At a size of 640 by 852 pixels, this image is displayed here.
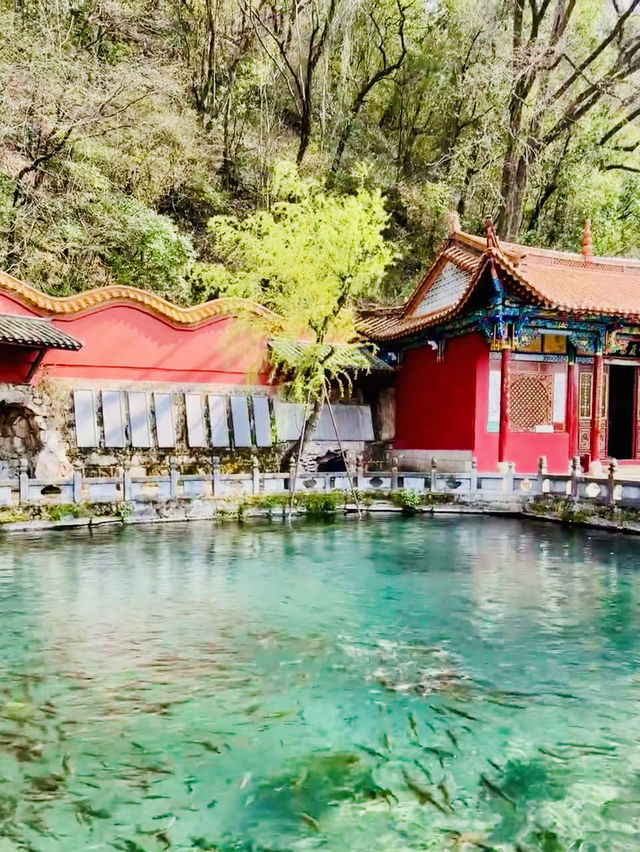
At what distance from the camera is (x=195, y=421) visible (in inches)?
530

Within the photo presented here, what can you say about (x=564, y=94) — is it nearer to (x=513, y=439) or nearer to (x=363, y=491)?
(x=513, y=439)

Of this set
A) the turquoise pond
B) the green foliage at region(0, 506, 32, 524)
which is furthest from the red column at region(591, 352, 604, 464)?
the green foliage at region(0, 506, 32, 524)

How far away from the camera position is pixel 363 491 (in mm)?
12305

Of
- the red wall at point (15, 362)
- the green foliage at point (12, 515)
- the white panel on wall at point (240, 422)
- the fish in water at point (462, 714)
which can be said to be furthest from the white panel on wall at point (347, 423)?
the fish in water at point (462, 714)

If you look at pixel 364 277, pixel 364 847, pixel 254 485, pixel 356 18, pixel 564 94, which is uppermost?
pixel 356 18

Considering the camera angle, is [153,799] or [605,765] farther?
[605,765]

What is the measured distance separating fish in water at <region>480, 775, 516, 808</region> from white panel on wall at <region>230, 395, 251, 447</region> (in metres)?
10.6

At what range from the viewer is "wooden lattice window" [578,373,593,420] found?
44.5ft

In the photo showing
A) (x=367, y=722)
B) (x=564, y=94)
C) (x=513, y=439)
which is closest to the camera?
(x=367, y=722)

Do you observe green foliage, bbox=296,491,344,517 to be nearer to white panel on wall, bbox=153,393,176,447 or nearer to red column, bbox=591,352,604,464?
white panel on wall, bbox=153,393,176,447

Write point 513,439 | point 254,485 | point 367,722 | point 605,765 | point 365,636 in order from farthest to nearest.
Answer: point 513,439 < point 254,485 < point 365,636 < point 367,722 < point 605,765

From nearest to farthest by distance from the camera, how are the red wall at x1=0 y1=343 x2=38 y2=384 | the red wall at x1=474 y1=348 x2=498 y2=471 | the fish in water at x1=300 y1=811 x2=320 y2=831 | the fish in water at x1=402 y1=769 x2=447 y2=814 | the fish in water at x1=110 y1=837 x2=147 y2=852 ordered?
the fish in water at x1=110 y1=837 x2=147 y2=852
the fish in water at x1=300 y1=811 x2=320 y2=831
the fish in water at x1=402 y1=769 x2=447 y2=814
the red wall at x1=0 y1=343 x2=38 y2=384
the red wall at x1=474 y1=348 x2=498 y2=471

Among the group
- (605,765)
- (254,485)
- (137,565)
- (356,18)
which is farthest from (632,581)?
(356,18)

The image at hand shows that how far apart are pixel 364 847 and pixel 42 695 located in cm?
244
